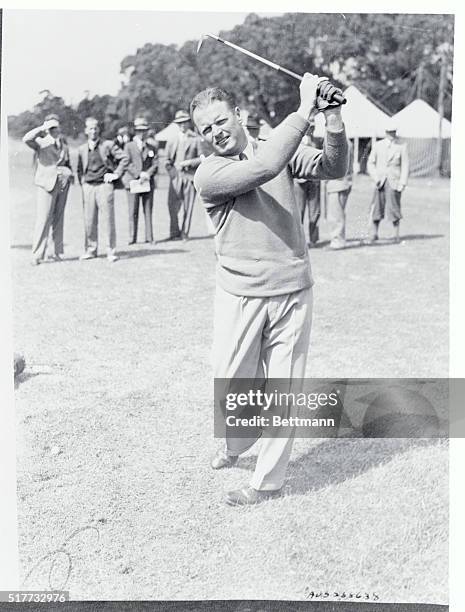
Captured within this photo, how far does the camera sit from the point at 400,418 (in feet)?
9.34

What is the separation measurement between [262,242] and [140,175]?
5.67 ft

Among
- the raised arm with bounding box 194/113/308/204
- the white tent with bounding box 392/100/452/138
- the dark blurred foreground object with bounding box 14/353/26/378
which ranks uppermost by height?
the white tent with bounding box 392/100/452/138

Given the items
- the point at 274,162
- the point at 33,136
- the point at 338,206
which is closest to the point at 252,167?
the point at 274,162

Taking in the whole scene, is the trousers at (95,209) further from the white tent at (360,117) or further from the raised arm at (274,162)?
the raised arm at (274,162)

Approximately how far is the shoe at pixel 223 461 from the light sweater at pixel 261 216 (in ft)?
2.07

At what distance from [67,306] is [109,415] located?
949 millimetres

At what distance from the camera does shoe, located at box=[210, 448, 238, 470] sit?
273 cm

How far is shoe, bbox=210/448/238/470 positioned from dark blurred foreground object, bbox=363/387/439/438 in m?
0.49

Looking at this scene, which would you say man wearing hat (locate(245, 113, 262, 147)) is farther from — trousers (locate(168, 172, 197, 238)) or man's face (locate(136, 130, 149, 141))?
trousers (locate(168, 172, 197, 238))

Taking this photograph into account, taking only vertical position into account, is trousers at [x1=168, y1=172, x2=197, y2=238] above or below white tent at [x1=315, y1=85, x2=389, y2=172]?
below

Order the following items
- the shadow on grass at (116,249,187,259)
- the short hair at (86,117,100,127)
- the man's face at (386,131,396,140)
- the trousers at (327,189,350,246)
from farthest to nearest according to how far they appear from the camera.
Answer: the trousers at (327,189,350,246) < the shadow on grass at (116,249,187,259) < the man's face at (386,131,396,140) < the short hair at (86,117,100,127)

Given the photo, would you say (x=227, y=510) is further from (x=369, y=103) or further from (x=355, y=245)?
(x=355, y=245)

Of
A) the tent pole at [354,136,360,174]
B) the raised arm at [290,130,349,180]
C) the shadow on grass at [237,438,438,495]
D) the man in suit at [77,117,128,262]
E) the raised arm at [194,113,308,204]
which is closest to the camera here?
the raised arm at [194,113,308,204]

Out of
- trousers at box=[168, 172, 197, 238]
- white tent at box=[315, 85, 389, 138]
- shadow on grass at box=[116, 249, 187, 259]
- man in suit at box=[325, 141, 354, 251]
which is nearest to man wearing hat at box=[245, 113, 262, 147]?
white tent at box=[315, 85, 389, 138]
